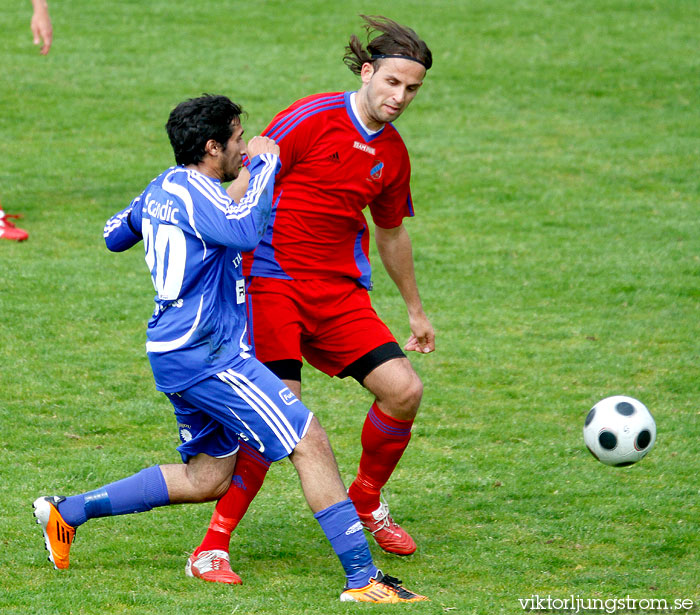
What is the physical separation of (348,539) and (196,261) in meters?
1.40

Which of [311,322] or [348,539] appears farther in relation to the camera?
[311,322]

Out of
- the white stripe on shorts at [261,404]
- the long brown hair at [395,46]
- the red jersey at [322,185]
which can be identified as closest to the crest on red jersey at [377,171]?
the red jersey at [322,185]

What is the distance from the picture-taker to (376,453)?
18.5ft

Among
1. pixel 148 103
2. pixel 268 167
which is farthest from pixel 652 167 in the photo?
pixel 268 167

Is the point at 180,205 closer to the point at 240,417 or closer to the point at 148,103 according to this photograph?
the point at 240,417

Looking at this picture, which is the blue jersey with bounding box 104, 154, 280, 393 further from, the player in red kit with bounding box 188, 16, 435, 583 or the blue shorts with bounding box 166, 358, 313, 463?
the player in red kit with bounding box 188, 16, 435, 583

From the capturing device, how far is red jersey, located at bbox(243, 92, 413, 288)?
5.54 metres

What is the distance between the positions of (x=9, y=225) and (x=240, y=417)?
742 cm

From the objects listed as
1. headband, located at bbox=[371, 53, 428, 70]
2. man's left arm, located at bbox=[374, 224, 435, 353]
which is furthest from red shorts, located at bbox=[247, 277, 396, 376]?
headband, located at bbox=[371, 53, 428, 70]

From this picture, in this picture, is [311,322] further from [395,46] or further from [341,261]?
[395,46]

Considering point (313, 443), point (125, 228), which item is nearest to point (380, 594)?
point (313, 443)

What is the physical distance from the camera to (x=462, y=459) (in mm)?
6871

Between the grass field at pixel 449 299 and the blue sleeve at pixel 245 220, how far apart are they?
158 centimetres

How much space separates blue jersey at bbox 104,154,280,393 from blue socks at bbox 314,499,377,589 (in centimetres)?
80
